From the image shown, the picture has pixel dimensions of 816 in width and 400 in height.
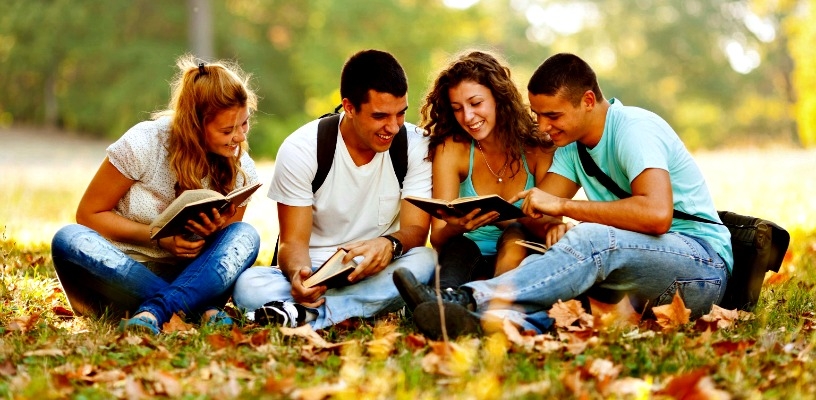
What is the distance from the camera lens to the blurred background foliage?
30453 mm

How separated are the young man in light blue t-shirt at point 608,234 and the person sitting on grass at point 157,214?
1116mm

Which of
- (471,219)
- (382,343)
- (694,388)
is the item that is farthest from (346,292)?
(694,388)

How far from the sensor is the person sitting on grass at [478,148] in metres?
4.87

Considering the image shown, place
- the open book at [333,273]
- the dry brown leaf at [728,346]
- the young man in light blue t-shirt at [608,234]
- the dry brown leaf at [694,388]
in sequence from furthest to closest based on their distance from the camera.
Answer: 1. the open book at [333,273]
2. the young man in light blue t-shirt at [608,234]
3. the dry brown leaf at [728,346]
4. the dry brown leaf at [694,388]

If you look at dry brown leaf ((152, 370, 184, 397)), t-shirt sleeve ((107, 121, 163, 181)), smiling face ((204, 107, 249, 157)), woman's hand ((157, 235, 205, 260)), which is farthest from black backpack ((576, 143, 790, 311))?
dry brown leaf ((152, 370, 184, 397))

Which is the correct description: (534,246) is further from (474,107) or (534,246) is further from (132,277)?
(132,277)

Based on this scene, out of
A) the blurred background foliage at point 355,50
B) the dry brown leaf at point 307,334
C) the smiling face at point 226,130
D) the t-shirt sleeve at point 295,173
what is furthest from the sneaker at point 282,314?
the blurred background foliage at point 355,50

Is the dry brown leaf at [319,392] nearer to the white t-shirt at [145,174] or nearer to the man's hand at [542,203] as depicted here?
the man's hand at [542,203]

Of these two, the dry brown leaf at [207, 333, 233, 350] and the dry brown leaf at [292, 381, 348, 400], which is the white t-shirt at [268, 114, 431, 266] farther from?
the dry brown leaf at [292, 381, 348, 400]

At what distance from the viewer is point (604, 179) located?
14.9 feet

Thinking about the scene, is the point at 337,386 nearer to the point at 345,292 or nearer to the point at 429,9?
the point at 345,292

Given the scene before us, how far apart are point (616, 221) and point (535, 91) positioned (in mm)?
737

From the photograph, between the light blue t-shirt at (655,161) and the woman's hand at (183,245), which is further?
the woman's hand at (183,245)

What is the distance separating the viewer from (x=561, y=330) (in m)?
4.06
